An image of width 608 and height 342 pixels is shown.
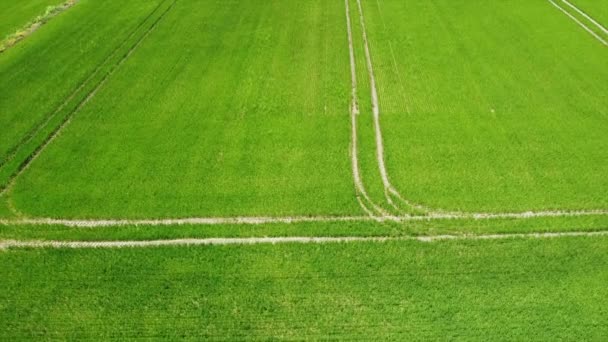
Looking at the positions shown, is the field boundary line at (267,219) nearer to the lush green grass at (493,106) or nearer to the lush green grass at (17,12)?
the lush green grass at (493,106)

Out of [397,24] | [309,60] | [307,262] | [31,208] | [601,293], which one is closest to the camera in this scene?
[601,293]

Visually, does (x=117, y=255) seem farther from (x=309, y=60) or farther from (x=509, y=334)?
(x=309, y=60)

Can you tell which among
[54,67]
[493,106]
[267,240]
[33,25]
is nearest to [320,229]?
[267,240]

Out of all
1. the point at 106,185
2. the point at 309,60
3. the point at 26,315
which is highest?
the point at 309,60

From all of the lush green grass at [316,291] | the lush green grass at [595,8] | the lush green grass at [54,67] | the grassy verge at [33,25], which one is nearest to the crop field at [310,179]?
the lush green grass at [316,291]

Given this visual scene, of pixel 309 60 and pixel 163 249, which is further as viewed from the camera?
pixel 309 60

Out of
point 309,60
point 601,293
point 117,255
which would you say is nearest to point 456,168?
point 601,293

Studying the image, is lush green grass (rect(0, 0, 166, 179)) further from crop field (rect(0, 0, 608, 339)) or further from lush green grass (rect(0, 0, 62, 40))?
lush green grass (rect(0, 0, 62, 40))
